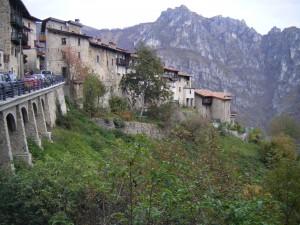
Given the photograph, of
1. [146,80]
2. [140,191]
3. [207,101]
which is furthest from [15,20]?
[207,101]

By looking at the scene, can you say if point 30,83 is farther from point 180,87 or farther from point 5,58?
point 180,87

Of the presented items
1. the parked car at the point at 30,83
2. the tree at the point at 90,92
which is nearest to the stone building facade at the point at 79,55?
the tree at the point at 90,92

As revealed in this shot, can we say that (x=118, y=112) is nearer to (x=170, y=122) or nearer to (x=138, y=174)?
(x=170, y=122)

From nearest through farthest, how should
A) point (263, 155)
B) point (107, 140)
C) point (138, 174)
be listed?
point (138, 174) → point (107, 140) → point (263, 155)

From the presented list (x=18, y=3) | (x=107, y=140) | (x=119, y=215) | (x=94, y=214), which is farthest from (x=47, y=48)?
(x=119, y=215)

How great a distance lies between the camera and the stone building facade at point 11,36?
156ft

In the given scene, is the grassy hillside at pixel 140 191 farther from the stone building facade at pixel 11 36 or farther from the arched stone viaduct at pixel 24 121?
the stone building facade at pixel 11 36

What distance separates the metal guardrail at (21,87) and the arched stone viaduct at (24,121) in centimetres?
34

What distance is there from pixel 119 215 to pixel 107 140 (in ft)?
116

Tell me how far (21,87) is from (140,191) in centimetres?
1716

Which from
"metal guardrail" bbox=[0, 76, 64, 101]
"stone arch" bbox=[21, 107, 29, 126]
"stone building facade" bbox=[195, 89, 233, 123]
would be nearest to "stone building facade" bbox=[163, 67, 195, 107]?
"stone building facade" bbox=[195, 89, 233, 123]

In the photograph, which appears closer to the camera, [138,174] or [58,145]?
[138,174]

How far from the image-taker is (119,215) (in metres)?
13.2

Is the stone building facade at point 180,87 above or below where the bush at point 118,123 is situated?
above
